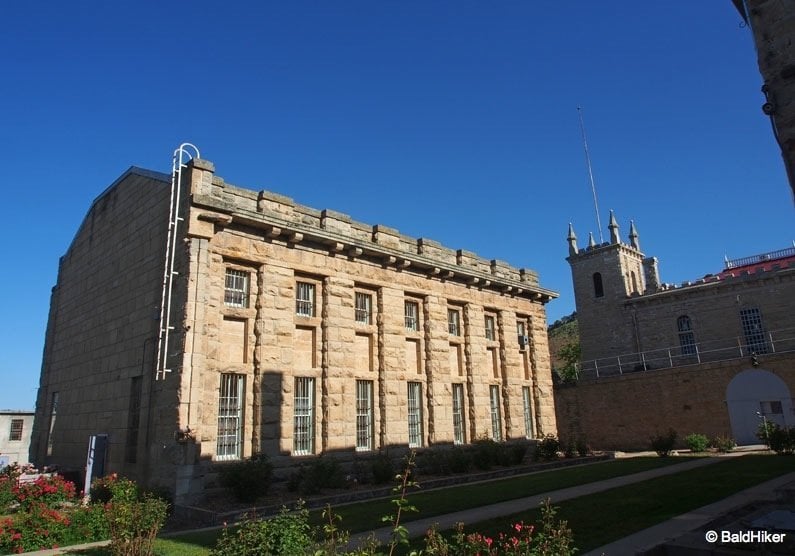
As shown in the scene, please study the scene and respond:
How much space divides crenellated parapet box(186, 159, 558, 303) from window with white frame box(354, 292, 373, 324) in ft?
4.62

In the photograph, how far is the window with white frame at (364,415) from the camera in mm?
18281

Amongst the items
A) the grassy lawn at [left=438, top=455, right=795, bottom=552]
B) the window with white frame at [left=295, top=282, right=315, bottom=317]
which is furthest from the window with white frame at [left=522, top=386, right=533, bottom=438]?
the window with white frame at [left=295, top=282, right=315, bottom=317]

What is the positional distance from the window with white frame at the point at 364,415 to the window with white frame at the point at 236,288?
5.13 meters

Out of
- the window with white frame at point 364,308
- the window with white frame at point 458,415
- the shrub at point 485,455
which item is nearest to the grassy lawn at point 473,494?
the shrub at point 485,455

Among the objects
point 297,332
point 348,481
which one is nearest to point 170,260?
point 297,332

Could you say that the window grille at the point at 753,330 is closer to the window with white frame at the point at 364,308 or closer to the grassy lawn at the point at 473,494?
the grassy lawn at the point at 473,494

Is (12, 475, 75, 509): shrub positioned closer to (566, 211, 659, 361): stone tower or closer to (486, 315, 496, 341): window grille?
(486, 315, 496, 341): window grille

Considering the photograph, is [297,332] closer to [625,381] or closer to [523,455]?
[523,455]

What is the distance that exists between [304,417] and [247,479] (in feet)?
11.7

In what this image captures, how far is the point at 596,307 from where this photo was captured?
4659cm

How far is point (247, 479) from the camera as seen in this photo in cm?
1346

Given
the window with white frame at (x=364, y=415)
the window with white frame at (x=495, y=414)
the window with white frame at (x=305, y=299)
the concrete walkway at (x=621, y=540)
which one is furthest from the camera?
the window with white frame at (x=495, y=414)

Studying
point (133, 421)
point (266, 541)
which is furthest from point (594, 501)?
point (133, 421)

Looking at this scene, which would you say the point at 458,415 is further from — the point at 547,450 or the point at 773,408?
the point at 773,408
